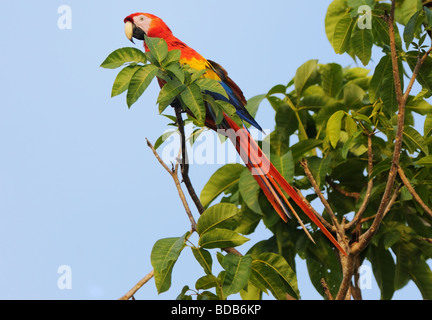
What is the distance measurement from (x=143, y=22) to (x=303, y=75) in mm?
943

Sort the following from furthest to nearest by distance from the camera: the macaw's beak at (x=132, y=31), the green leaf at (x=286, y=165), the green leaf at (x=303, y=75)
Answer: the macaw's beak at (x=132, y=31) → the green leaf at (x=303, y=75) → the green leaf at (x=286, y=165)

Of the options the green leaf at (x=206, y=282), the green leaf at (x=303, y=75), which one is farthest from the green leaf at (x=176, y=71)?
the green leaf at (x=303, y=75)

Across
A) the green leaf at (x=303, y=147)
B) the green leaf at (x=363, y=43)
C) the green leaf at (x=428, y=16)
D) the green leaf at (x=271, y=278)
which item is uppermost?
the green leaf at (x=428, y=16)

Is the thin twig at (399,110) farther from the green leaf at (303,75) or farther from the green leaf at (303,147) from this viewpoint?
the green leaf at (303,75)

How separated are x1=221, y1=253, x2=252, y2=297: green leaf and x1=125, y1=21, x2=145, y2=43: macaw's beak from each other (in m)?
1.62

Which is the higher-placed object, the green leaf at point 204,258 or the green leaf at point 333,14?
the green leaf at point 333,14

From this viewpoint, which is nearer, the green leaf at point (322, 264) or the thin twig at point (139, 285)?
the thin twig at point (139, 285)

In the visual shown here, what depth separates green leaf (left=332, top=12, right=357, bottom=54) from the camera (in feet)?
7.47

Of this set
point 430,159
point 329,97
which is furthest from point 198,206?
point 329,97

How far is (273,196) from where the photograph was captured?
2199 millimetres

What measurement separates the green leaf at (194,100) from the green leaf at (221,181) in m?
1.05

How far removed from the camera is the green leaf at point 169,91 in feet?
5.58

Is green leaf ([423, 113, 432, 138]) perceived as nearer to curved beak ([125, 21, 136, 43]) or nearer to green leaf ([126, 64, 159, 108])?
green leaf ([126, 64, 159, 108])

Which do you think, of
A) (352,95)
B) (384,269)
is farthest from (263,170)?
(384,269)
